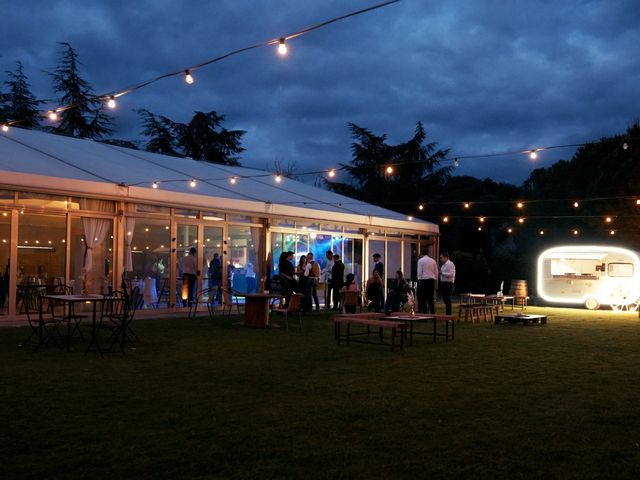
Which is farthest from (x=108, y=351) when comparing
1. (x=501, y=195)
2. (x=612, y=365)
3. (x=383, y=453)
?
(x=501, y=195)

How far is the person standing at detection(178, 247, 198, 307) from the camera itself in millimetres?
13234

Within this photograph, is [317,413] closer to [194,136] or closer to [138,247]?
[138,247]

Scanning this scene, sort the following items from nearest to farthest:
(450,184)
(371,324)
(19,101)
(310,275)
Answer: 1. (371,324)
2. (310,275)
3. (19,101)
4. (450,184)

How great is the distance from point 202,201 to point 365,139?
19.9m

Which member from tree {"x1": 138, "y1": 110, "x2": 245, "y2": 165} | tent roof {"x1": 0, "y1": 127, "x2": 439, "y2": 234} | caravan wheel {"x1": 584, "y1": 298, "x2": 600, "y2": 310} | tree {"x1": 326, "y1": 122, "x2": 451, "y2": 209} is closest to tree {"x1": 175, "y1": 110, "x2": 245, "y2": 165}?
tree {"x1": 138, "y1": 110, "x2": 245, "y2": 165}

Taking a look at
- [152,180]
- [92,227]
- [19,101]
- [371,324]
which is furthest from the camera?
[19,101]

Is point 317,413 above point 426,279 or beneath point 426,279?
beneath

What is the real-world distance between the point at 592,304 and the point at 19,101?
2329cm

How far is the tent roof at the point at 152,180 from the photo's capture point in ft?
36.4

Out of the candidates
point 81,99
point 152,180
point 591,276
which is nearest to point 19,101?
point 81,99

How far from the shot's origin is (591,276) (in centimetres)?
1759

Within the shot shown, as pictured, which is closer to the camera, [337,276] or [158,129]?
[337,276]

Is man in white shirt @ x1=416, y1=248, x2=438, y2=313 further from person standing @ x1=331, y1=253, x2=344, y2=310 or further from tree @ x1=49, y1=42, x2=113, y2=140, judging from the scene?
tree @ x1=49, y1=42, x2=113, y2=140

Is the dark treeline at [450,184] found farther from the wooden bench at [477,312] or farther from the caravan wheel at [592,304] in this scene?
the wooden bench at [477,312]
